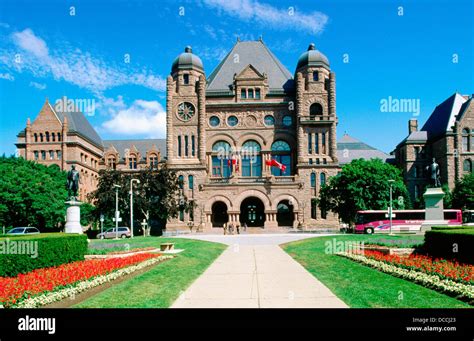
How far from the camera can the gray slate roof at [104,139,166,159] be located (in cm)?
8367

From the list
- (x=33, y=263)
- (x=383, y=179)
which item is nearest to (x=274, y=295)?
(x=33, y=263)

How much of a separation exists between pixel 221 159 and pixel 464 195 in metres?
34.0

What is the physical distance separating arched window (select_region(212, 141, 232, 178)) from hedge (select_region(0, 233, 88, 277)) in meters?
45.1

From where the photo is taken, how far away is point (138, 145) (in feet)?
278

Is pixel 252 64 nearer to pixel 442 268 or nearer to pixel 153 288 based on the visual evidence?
pixel 442 268

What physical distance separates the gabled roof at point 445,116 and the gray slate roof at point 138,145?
4966cm

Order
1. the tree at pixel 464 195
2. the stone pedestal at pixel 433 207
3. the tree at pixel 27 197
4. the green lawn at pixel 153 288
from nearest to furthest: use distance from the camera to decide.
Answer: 1. the green lawn at pixel 153 288
2. the stone pedestal at pixel 433 207
3. the tree at pixel 27 197
4. the tree at pixel 464 195

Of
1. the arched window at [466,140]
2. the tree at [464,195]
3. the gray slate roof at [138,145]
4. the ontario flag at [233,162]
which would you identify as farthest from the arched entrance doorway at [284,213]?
the gray slate roof at [138,145]

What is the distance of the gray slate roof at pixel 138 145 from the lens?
275 feet

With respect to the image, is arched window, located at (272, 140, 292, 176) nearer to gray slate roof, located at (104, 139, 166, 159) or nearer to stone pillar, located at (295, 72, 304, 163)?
stone pillar, located at (295, 72, 304, 163)

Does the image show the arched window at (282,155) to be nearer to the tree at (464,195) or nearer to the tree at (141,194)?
the tree at (141,194)

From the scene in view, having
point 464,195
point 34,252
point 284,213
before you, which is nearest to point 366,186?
point 284,213
